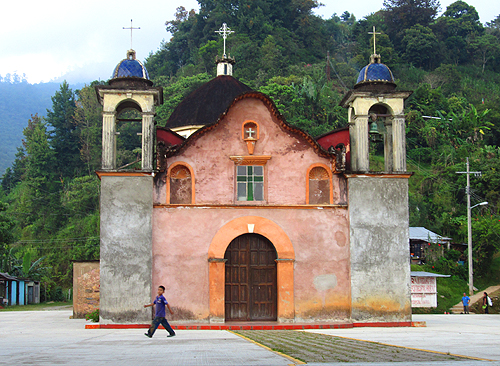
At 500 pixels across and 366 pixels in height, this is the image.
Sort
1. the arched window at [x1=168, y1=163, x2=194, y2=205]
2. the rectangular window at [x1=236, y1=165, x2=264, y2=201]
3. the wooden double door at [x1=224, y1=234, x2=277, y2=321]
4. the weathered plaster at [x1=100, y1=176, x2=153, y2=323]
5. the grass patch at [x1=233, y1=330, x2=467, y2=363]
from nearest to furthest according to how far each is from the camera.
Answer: the grass patch at [x1=233, y1=330, x2=467, y2=363]
the weathered plaster at [x1=100, y1=176, x2=153, y2=323]
the wooden double door at [x1=224, y1=234, x2=277, y2=321]
the arched window at [x1=168, y1=163, x2=194, y2=205]
the rectangular window at [x1=236, y1=165, x2=264, y2=201]

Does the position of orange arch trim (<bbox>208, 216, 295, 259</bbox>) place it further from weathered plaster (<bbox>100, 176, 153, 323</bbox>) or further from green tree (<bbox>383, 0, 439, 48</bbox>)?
green tree (<bbox>383, 0, 439, 48</bbox>)

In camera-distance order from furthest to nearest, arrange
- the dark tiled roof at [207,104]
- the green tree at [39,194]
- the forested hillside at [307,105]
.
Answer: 1. the green tree at [39,194]
2. the forested hillside at [307,105]
3. the dark tiled roof at [207,104]

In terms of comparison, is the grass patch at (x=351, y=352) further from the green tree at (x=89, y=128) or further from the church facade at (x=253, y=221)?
the green tree at (x=89, y=128)

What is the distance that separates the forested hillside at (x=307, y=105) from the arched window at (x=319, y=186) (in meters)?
23.5

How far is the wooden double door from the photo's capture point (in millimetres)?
19281

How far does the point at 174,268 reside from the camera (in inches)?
746

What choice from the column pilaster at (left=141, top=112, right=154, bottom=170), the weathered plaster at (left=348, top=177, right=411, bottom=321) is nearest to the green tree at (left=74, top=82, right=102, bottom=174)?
the column pilaster at (left=141, top=112, right=154, bottom=170)

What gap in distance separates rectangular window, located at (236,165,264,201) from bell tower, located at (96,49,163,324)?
287cm

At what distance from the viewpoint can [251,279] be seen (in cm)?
1947

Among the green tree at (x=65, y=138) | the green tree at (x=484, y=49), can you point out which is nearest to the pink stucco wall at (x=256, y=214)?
the green tree at (x=65, y=138)

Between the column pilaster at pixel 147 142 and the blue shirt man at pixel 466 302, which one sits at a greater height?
the column pilaster at pixel 147 142

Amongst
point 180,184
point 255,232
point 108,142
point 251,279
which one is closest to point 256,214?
point 255,232

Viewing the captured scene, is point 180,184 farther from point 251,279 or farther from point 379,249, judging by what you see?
point 379,249

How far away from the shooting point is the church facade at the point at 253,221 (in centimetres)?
1886
